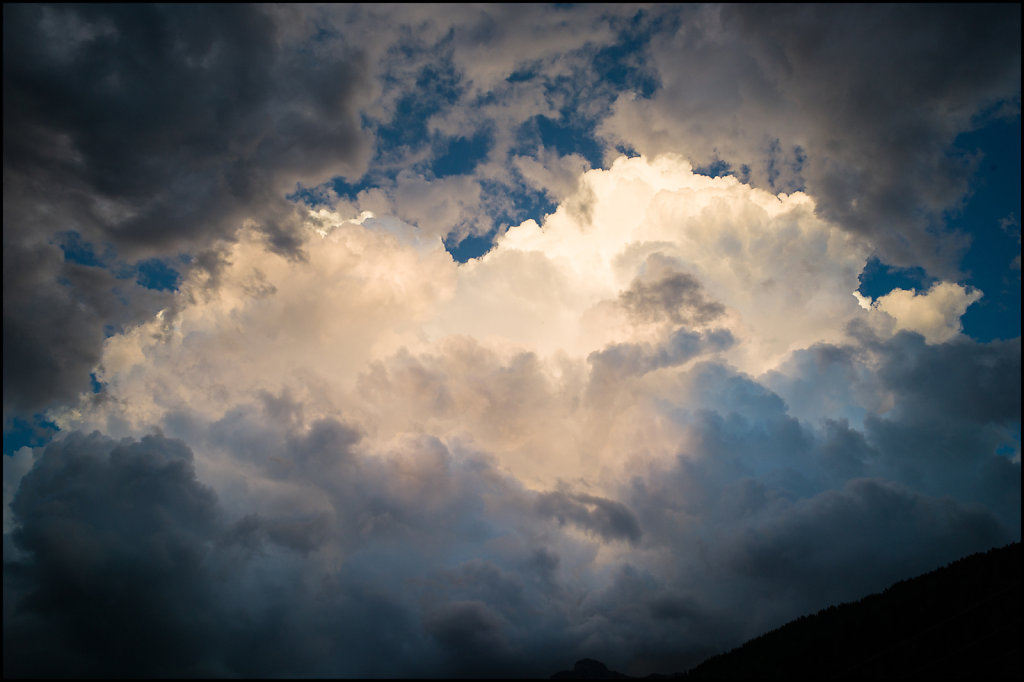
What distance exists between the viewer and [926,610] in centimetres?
7062

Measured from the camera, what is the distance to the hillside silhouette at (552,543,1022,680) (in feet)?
189

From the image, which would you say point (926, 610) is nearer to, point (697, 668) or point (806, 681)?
point (806, 681)

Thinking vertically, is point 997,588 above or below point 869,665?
above

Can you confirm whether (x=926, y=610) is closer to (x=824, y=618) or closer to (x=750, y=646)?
(x=824, y=618)

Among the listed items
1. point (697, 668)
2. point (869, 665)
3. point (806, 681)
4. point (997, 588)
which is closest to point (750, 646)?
point (697, 668)

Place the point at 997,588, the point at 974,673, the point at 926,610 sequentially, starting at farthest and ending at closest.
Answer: the point at 926,610 < the point at 997,588 < the point at 974,673

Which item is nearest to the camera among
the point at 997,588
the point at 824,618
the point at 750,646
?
the point at 997,588

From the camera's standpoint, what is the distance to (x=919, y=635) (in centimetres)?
6650

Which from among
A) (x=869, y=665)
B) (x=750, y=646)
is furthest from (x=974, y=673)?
Result: (x=750, y=646)

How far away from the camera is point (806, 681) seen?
7169cm

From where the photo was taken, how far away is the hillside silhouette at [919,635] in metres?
57.7

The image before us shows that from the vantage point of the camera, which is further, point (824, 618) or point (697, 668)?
point (697, 668)

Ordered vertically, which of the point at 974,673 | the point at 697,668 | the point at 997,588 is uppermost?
the point at 997,588

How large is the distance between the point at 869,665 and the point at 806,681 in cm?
890
